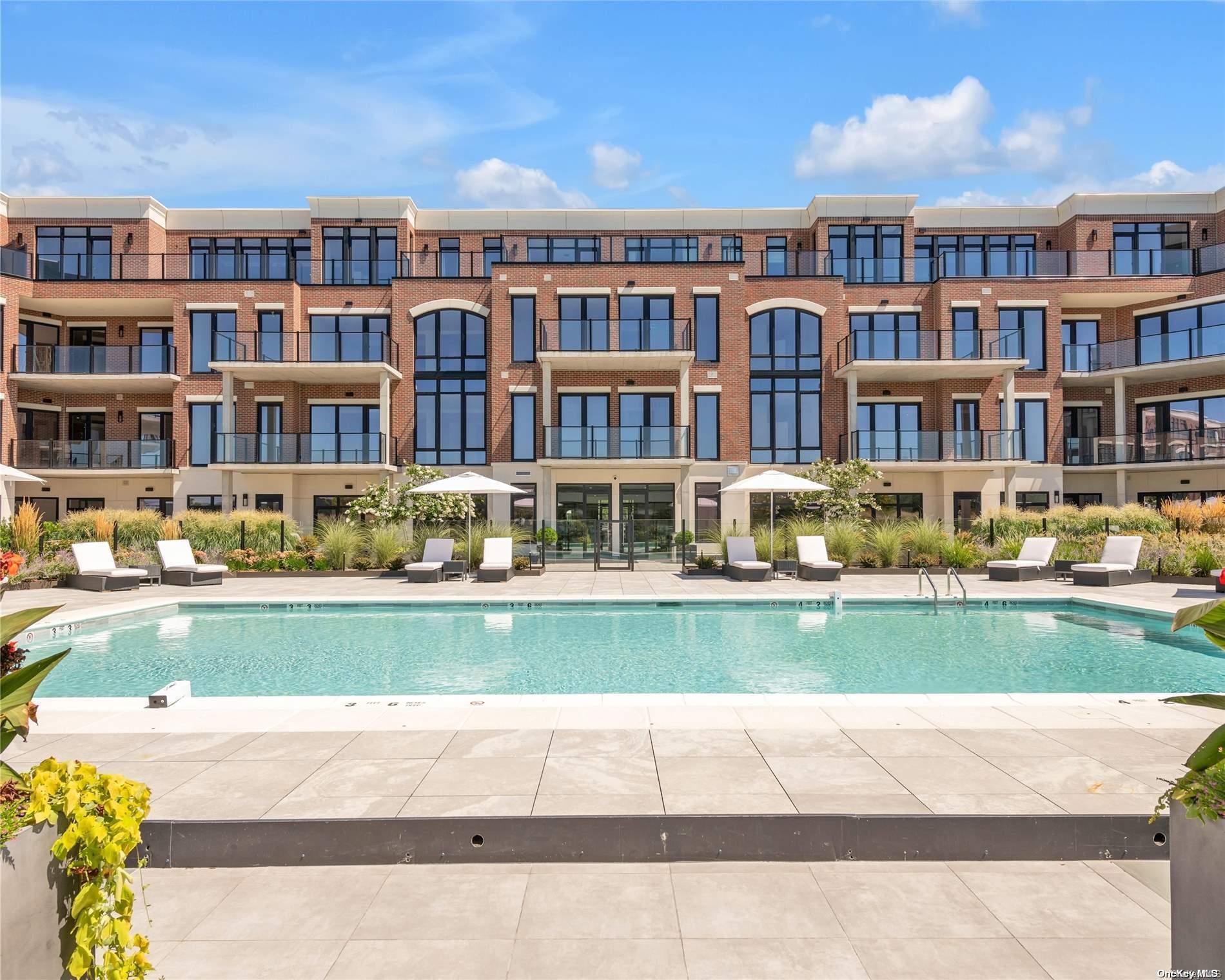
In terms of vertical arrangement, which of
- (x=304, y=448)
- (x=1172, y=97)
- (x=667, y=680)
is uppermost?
(x=1172, y=97)

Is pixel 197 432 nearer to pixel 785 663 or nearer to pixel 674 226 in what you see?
pixel 674 226

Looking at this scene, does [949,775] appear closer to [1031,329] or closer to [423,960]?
[423,960]

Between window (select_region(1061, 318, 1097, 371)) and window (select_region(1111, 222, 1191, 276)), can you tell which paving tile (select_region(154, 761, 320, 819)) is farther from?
window (select_region(1111, 222, 1191, 276))

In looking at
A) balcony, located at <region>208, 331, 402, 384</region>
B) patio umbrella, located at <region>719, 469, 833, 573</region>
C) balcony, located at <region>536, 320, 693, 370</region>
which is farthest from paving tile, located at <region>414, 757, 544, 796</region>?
balcony, located at <region>208, 331, 402, 384</region>

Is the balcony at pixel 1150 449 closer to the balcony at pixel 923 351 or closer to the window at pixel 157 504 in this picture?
the balcony at pixel 923 351

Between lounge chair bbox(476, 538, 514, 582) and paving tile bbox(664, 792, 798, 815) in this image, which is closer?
paving tile bbox(664, 792, 798, 815)

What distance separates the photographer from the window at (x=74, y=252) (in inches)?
1024

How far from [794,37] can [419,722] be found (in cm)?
749

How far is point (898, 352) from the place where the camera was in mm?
25094

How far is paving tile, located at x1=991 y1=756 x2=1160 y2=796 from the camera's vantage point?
4012 millimetres

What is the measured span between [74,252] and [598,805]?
32069 millimetres

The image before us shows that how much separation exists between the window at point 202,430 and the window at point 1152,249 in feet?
108

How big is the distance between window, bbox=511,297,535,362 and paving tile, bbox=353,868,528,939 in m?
23.2

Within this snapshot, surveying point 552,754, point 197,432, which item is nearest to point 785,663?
point 552,754
